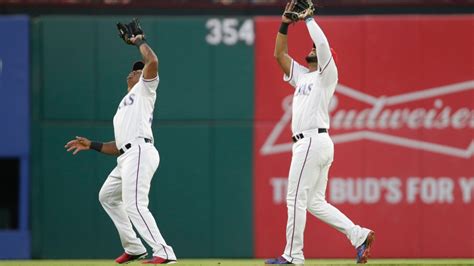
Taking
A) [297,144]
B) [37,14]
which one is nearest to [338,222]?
[297,144]

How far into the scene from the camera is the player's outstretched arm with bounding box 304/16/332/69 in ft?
26.0

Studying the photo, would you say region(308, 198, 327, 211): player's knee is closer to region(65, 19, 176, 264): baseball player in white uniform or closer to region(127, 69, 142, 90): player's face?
region(65, 19, 176, 264): baseball player in white uniform

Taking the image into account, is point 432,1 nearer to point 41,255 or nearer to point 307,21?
point 307,21

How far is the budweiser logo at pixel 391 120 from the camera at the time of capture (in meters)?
10.6

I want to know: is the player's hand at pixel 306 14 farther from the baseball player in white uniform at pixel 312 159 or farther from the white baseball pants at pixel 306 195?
the white baseball pants at pixel 306 195

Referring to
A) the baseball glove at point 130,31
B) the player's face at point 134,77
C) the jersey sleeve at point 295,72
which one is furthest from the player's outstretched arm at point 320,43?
the player's face at point 134,77

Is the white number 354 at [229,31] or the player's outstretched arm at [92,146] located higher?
the white number 354 at [229,31]

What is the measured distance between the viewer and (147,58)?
7.98 m

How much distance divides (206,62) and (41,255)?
252 centimetres

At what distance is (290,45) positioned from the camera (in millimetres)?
10672

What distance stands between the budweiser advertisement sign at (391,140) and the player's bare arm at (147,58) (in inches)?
107

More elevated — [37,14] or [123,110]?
[37,14]

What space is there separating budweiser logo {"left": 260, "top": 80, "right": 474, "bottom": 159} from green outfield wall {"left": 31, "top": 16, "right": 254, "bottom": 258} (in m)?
0.61

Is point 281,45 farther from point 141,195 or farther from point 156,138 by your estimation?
point 156,138
